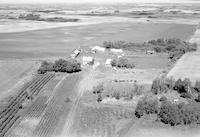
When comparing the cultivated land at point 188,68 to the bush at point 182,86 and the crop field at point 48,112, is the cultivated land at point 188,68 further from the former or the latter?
the crop field at point 48,112

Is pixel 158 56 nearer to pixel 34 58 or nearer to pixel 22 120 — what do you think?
pixel 34 58

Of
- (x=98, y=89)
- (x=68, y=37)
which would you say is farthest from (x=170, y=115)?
(x=68, y=37)

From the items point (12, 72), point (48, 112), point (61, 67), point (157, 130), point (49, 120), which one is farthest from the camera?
point (61, 67)

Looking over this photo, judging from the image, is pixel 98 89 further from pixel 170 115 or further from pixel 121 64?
pixel 121 64

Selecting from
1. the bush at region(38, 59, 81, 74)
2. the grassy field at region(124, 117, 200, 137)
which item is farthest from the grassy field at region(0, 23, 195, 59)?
the grassy field at region(124, 117, 200, 137)

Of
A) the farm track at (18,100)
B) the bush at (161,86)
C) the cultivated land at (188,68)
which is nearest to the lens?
the farm track at (18,100)

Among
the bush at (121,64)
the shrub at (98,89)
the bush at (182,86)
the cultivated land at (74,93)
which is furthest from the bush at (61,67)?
the bush at (182,86)
